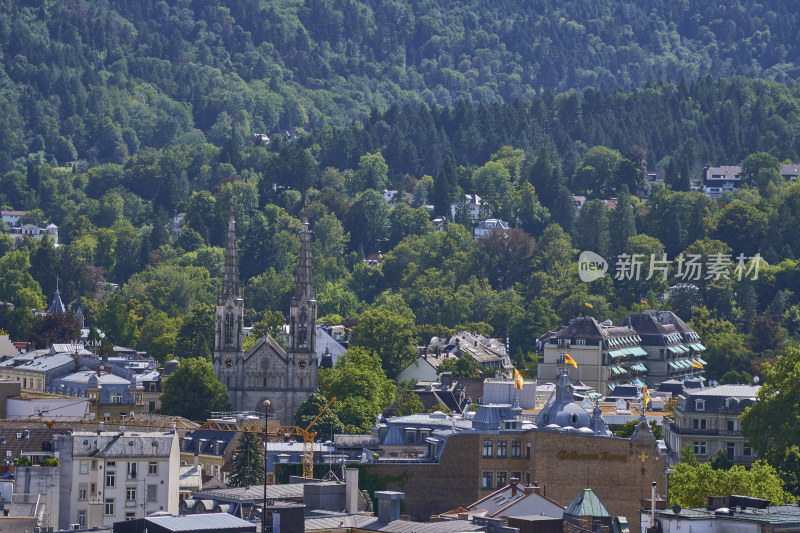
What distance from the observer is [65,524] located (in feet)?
262

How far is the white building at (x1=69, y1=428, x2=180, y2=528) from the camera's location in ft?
271

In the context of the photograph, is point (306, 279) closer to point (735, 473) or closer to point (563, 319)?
point (563, 319)

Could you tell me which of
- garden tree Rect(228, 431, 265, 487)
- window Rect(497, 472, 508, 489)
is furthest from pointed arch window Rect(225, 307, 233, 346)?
window Rect(497, 472, 508, 489)

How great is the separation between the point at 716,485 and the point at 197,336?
3715 inches

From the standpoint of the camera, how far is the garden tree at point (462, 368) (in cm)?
16388

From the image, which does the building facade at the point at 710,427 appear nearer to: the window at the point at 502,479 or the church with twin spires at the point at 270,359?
the church with twin spires at the point at 270,359

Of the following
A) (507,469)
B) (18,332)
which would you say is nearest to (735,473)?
(507,469)

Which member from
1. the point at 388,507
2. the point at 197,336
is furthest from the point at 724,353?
the point at 388,507

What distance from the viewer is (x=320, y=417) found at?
435 feet

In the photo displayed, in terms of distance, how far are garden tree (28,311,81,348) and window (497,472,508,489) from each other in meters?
97.9

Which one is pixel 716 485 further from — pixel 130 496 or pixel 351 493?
pixel 130 496

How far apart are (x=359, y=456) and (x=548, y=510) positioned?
89.1ft

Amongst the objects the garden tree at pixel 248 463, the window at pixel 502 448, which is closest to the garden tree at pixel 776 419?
the window at pixel 502 448

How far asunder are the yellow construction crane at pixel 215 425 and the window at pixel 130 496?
9.31 metres
